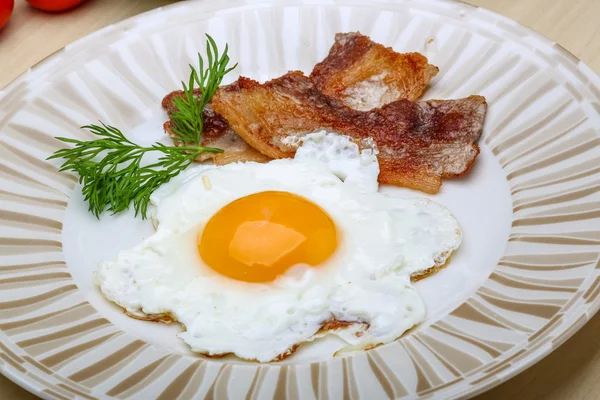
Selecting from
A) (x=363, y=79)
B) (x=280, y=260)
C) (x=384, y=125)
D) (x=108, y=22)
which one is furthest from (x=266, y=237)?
(x=108, y=22)

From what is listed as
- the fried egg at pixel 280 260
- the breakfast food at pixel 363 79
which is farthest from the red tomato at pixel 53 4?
the fried egg at pixel 280 260

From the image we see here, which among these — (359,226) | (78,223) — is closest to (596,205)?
(359,226)

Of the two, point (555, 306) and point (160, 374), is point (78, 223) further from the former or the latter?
point (555, 306)

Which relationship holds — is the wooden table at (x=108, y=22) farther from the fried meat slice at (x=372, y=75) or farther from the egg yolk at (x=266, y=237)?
the egg yolk at (x=266, y=237)

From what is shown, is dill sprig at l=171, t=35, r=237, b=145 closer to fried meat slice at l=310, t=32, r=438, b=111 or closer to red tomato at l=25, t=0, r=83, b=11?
fried meat slice at l=310, t=32, r=438, b=111

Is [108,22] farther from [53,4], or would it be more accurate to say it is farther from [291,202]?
[291,202]
